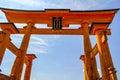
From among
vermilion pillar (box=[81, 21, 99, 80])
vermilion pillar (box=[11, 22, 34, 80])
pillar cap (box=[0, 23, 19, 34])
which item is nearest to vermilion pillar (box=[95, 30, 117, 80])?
vermilion pillar (box=[81, 21, 99, 80])

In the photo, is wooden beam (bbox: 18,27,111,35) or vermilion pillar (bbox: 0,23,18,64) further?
wooden beam (bbox: 18,27,111,35)

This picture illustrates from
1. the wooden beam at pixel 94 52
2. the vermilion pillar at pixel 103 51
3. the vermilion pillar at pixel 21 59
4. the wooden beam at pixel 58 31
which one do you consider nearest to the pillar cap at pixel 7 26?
the vermilion pillar at pixel 21 59

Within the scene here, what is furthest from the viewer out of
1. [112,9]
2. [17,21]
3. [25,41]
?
[17,21]

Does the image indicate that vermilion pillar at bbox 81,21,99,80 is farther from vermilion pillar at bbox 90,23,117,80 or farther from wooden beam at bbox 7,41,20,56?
wooden beam at bbox 7,41,20,56

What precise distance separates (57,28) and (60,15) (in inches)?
35.6

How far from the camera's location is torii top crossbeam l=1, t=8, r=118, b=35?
1093 centimetres

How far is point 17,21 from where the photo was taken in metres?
11.6

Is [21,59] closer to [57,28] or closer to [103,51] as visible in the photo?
[57,28]

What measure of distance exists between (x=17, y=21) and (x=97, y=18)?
529 centimetres

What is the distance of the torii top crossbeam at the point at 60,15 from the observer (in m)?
10.9

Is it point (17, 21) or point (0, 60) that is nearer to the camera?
point (0, 60)

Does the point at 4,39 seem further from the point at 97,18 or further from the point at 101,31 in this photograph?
the point at 97,18

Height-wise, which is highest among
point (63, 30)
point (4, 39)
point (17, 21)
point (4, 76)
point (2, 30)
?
point (17, 21)

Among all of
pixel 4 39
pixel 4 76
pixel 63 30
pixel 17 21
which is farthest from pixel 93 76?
pixel 17 21
